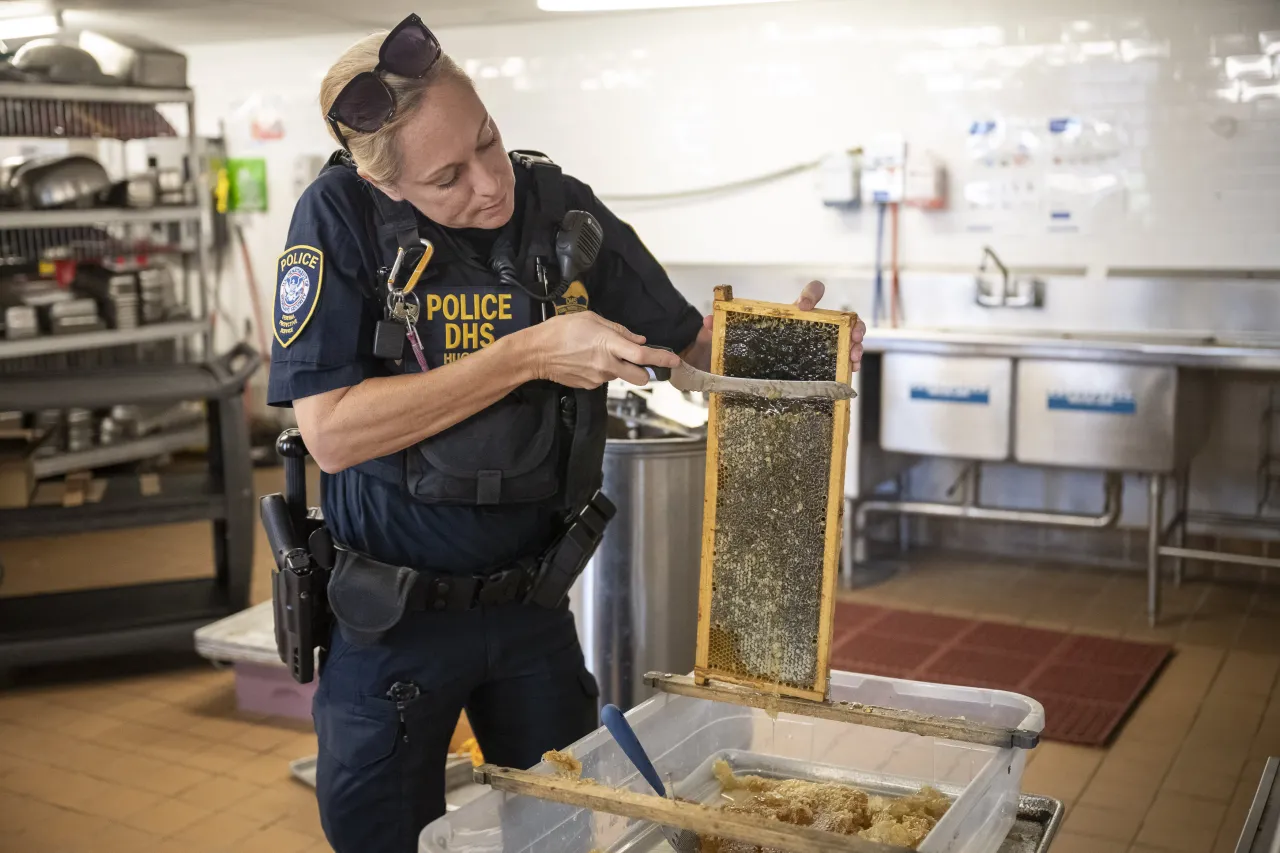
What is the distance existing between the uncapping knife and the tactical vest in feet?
1.02

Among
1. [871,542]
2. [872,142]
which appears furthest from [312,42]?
[871,542]

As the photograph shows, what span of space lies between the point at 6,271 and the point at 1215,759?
4.97 metres

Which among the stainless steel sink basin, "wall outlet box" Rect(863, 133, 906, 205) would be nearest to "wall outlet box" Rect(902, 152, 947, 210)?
"wall outlet box" Rect(863, 133, 906, 205)

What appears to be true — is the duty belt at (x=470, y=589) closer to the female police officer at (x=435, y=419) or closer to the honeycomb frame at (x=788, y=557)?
the female police officer at (x=435, y=419)

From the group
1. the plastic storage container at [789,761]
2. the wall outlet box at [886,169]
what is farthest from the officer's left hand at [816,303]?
the wall outlet box at [886,169]

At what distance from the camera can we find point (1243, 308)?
5.33 metres

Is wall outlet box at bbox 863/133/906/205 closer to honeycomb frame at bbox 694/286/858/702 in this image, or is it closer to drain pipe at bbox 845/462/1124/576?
drain pipe at bbox 845/462/1124/576

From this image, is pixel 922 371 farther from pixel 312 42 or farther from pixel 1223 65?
pixel 312 42

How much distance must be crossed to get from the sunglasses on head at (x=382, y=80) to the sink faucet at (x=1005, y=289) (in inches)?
167

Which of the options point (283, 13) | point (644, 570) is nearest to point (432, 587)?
point (644, 570)

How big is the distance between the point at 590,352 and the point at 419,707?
0.61 meters

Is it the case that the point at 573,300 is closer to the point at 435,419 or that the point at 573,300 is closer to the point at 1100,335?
the point at 435,419

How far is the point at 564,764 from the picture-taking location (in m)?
1.57

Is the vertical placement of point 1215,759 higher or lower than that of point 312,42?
lower
